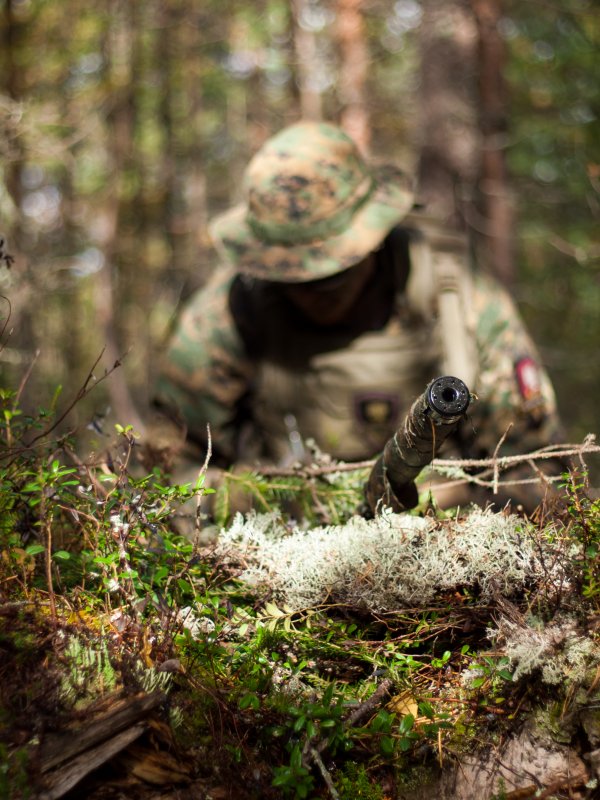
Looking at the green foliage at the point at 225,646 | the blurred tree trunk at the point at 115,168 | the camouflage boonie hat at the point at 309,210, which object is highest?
the camouflage boonie hat at the point at 309,210

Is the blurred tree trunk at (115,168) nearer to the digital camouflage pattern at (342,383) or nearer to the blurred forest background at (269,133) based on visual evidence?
the blurred forest background at (269,133)

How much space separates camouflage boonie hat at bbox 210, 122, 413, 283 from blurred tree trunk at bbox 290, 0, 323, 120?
10.9 metres

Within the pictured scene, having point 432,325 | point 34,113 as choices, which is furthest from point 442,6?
point 432,325

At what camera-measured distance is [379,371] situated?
4.07m

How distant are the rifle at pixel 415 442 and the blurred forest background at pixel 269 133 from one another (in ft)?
10.9

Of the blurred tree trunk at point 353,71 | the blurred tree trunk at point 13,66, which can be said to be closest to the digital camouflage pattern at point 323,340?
the blurred tree trunk at point 13,66

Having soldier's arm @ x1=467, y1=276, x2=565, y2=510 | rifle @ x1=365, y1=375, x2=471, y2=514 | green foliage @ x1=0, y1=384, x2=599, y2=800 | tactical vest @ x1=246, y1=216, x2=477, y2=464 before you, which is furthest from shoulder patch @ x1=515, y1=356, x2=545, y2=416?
green foliage @ x1=0, y1=384, x2=599, y2=800

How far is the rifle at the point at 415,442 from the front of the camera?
1.99 meters

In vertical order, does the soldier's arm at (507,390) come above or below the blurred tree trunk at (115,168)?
above

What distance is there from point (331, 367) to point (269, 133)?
13.5m

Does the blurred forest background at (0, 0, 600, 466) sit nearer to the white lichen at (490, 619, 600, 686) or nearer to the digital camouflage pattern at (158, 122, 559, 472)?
the digital camouflage pattern at (158, 122, 559, 472)

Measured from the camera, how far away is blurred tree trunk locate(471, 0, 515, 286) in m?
10.5

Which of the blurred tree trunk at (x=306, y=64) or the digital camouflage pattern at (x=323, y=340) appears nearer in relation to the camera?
the digital camouflage pattern at (x=323, y=340)

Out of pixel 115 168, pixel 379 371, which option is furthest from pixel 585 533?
pixel 115 168
